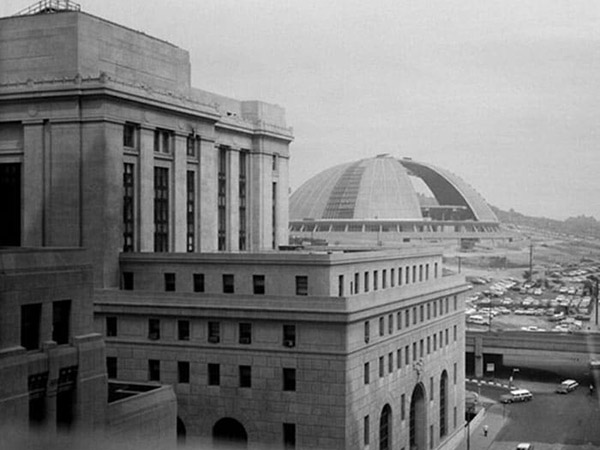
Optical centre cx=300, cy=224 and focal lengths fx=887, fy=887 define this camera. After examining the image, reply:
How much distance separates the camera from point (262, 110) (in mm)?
31078

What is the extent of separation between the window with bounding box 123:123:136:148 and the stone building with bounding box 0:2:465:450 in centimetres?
4

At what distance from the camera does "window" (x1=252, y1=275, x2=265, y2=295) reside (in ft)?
65.1

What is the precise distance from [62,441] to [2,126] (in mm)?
18193

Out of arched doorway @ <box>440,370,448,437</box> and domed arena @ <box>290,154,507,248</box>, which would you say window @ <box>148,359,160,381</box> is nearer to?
arched doorway @ <box>440,370,448,437</box>

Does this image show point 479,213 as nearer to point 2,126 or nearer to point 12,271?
point 2,126

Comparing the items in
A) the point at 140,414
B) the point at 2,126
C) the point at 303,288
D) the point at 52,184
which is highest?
the point at 2,126

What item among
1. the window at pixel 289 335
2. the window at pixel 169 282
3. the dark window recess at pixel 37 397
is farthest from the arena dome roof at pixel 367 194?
the dark window recess at pixel 37 397

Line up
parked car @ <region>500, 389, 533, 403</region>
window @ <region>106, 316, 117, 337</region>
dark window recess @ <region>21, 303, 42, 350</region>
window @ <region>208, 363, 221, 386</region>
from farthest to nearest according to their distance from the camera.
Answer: parked car @ <region>500, 389, 533, 403</region> < window @ <region>106, 316, 117, 337</region> < window @ <region>208, 363, 221, 386</region> < dark window recess @ <region>21, 303, 42, 350</region>

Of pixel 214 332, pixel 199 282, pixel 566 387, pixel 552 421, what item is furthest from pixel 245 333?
pixel 566 387

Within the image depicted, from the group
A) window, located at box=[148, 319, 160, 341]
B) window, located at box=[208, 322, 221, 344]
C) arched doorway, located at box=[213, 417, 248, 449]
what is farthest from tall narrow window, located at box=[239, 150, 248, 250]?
arched doorway, located at box=[213, 417, 248, 449]

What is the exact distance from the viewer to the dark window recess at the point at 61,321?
12.0 meters

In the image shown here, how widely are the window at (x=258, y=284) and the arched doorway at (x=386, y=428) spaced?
3961 mm

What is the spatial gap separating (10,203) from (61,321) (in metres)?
10.6

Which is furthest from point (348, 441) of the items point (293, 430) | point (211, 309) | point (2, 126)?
point (2, 126)
